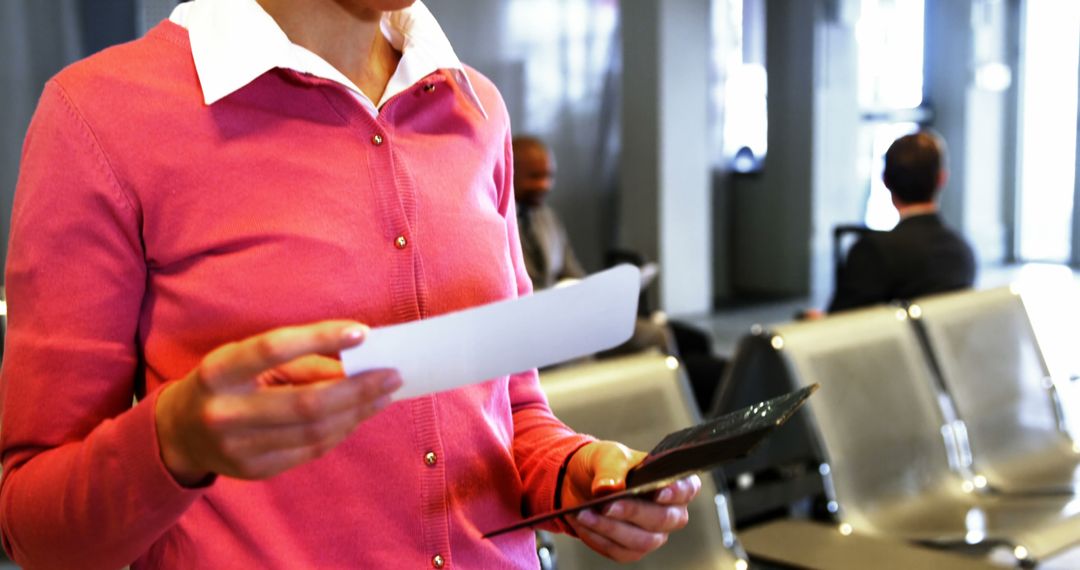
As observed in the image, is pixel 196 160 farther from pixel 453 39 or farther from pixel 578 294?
pixel 453 39

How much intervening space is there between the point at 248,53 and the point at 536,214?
378 cm

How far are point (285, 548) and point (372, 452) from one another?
0.10m

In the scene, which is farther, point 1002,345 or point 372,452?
point 1002,345

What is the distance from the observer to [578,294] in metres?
0.79

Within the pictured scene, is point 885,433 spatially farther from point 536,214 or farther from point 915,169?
point 536,214

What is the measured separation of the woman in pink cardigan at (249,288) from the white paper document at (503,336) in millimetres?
25

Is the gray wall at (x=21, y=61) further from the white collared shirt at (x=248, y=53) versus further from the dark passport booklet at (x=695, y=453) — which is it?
the dark passport booklet at (x=695, y=453)

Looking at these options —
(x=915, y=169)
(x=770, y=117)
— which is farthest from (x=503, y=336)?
(x=770, y=117)

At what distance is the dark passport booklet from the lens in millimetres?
854

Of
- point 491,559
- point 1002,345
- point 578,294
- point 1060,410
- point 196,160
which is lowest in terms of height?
point 1060,410

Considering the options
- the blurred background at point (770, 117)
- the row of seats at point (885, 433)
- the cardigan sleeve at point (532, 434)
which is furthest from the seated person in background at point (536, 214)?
the cardigan sleeve at point (532, 434)

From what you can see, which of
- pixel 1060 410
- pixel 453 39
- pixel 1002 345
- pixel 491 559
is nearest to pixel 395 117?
pixel 491 559

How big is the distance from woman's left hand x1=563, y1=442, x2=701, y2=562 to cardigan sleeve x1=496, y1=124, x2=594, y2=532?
4 cm

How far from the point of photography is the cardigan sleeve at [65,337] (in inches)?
30.4
